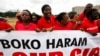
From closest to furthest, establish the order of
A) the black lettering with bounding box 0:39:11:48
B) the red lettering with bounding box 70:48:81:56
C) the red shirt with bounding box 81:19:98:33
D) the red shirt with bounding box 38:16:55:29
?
the black lettering with bounding box 0:39:11:48, the red lettering with bounding box 70:48:81:56, the red shirt with bounding box 81:19:98:33, the red shirt with bounding box 38:16:55:29

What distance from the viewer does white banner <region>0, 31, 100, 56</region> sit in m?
8.50

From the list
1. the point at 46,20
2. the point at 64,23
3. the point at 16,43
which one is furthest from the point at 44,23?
the point at 16,43

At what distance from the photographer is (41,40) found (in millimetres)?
8703

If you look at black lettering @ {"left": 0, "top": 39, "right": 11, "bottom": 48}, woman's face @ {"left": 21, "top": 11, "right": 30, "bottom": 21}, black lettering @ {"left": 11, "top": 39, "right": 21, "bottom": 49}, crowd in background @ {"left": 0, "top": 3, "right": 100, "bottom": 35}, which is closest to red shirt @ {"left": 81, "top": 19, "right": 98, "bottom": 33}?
crowd in background @ {"left": 0, "top": 3, "right": 100, "bottom": 35}

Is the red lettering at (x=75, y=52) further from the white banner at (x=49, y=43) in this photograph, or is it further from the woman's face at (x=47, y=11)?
the woman's face at (x=47, y=11)

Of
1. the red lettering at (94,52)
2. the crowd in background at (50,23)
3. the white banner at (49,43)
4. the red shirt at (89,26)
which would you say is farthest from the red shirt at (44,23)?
the red lettering at (94,52)

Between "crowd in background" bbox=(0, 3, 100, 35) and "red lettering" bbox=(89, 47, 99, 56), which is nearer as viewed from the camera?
"crowd in background" bbox=(0, 3, 100, 35)

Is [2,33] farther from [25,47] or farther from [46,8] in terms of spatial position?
[46,8]

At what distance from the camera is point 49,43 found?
8.73m

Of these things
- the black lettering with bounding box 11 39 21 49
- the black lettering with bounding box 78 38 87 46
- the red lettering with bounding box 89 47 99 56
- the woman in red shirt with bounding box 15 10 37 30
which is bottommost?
the red lettering with bounding box 89 47 99 56

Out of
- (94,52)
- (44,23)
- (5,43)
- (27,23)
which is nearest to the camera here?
(5,43)

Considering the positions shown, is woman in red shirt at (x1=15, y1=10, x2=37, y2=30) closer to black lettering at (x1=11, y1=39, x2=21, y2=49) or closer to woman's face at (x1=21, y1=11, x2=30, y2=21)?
woman's face at (x1=21, y1=11, x2=30, y2=21)

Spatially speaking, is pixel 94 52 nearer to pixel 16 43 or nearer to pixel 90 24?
pixel 90 24

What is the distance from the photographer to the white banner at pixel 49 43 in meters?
8.50
